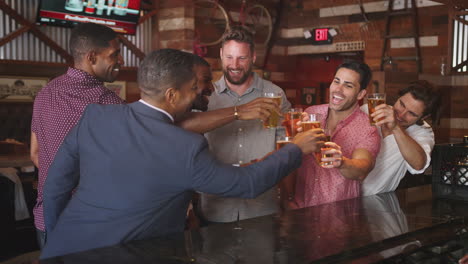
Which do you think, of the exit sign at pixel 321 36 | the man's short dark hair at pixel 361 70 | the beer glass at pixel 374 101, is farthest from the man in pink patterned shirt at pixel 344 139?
the exit sign at pixel 321 36

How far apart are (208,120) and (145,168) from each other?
79 centimetres

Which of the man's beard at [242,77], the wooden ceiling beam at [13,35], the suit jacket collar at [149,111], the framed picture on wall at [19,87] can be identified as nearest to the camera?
the suit jacket collar at [149,111]

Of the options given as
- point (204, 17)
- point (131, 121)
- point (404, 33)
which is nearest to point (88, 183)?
point (131, 121)

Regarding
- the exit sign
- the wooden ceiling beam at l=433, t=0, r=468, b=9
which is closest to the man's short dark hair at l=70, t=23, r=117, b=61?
the wooden ceiling beam at l=433, t=0, r=468, b=9

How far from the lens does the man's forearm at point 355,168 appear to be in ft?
8.26

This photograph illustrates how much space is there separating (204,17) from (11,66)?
8.97 ft

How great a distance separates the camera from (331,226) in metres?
2.10

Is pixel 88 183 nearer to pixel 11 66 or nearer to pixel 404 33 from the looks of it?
pixel 11 66

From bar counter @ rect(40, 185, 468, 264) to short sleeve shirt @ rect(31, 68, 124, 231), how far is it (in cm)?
89

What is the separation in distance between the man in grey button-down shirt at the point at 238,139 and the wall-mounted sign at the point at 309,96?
20.4ft

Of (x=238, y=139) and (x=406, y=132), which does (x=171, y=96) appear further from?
(x=406, y=132)

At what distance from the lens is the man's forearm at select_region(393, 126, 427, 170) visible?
2.70 meters

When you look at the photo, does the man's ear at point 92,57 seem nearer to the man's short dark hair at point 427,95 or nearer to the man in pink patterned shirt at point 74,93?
the man in pink patterned shirt at point 74,93

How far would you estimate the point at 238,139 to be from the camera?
3.03m
